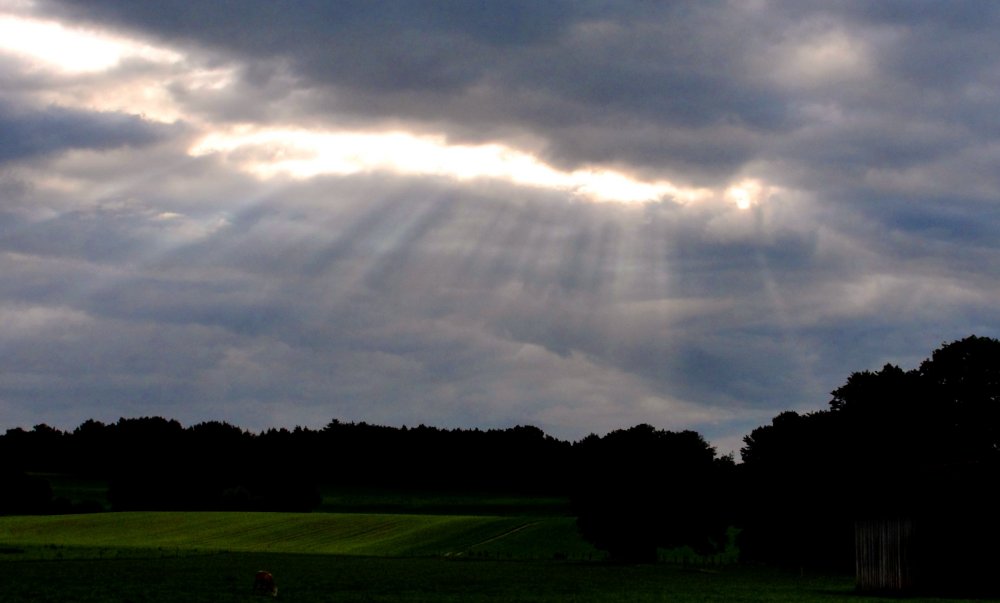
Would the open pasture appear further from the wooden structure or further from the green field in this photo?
the wooden structure

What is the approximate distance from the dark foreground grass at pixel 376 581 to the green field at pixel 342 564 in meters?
0.09

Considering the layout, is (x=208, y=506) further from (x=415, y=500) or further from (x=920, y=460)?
(x=920, y=460)

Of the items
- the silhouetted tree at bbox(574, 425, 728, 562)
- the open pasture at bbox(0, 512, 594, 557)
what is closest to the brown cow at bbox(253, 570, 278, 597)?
the silhouetted tree at bbox(574, 425, 728, 562)

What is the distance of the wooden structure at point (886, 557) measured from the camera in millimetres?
60688

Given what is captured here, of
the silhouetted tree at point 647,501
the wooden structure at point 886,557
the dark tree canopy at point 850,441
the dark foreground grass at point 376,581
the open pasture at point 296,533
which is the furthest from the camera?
the open pasture at point 296,533

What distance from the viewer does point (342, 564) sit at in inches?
3595

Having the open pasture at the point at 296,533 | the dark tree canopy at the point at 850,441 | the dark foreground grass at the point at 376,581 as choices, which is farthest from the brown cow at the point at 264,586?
the open pasture at the point at 296,533

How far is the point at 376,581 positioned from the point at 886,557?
87.6 feet

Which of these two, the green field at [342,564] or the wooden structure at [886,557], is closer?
the green field at [342,564]

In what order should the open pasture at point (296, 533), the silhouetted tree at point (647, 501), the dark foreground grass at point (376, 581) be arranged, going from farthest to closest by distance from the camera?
the open pasture at point (296, 533) < the silhouetted tree at point (647, 501) < the dark foreground grass at point (376, 581)

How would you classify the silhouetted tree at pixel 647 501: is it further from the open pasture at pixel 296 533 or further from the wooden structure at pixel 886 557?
the wooden structure at pixel 886 557

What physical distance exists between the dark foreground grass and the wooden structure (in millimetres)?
1747

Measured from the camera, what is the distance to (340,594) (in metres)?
55.7

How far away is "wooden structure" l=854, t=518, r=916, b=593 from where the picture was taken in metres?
60.7
